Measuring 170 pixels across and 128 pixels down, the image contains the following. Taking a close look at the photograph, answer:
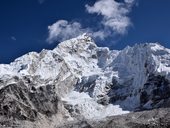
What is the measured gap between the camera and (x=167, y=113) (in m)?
183

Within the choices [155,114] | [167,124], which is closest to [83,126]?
[155,114]

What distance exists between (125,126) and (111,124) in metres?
6.11

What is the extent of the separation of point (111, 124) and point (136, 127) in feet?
38.4

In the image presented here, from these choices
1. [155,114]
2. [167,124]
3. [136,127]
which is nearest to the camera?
[167,124]

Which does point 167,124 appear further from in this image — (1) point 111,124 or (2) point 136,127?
(1) point 111,124

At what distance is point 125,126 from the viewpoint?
18388 cm

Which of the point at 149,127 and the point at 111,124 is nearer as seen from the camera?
the point at 149,127

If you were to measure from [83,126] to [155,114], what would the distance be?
79.2ft

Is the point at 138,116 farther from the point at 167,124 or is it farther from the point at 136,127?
the point at 167,124

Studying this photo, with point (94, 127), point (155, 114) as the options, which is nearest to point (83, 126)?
point (94, 127)

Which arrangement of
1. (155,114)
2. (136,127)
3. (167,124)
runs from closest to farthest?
(167,124)
(136,127)
(155,114)

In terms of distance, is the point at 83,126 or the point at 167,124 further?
the point at 83,126

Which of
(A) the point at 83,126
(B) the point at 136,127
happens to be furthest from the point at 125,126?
(A) the point at 83,126

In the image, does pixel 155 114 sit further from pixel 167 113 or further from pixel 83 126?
pixel 83 126
